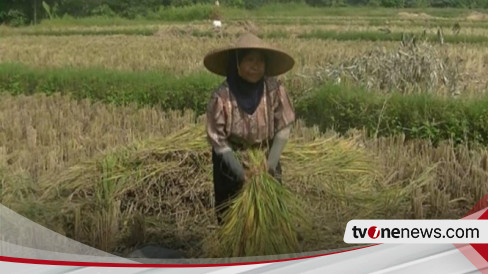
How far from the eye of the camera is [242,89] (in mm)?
979

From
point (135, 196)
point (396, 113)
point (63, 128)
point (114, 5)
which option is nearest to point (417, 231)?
point (396, 113)

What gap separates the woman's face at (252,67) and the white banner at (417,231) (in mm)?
291

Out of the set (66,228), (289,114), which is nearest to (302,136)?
(289,114)

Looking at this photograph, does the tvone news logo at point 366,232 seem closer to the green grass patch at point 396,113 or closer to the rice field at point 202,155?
the rice field at point 202,155

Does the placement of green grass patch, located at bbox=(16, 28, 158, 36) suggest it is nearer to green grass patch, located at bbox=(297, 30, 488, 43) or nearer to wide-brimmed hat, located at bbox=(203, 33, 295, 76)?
wide-brimmed hat, located at bbox=(203, 33, 295, 76)

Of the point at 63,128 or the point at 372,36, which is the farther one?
the point at 63,128

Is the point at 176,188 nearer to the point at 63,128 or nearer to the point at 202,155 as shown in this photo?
the point at 202,155

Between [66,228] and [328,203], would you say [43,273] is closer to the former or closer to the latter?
[66,228]

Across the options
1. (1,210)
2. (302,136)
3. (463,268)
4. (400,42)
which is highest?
(400,42)

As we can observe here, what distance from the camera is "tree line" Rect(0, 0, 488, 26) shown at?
39.8 inches

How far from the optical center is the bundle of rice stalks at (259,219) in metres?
1.04

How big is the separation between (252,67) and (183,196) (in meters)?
0.26

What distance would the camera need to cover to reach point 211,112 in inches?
39.4

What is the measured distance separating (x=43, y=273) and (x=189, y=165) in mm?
289
